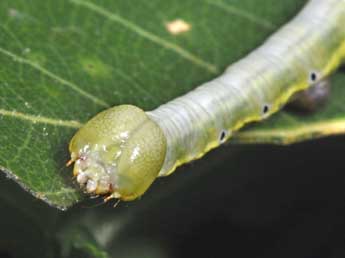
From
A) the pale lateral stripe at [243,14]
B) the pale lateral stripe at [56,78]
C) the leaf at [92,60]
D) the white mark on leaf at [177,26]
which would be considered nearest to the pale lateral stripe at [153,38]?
the leaf at [92,60]

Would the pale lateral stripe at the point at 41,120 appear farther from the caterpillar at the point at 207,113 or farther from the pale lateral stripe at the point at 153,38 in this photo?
the pale lateral stripe at the point at 153,38

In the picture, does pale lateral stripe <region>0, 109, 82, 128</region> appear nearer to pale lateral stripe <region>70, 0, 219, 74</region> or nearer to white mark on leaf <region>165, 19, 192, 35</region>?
pale lateral stripe <region>70, 0, 219, 74</region>

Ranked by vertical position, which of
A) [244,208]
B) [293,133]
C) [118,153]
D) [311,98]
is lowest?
[244,208]

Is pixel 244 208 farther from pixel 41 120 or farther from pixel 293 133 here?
pixel 41 120

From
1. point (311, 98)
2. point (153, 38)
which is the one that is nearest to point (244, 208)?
point (311, 98)

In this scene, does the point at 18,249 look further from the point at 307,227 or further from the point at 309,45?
the point at 309,45

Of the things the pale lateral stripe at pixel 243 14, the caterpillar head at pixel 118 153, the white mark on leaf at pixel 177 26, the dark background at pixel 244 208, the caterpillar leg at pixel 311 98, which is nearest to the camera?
the caterpillar head at pixel 118 153

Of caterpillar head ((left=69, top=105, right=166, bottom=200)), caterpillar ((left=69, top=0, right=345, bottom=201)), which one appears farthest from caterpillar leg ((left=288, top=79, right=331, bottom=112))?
caterpillar head ((left=69, top=105, right=166, bottom=200))
